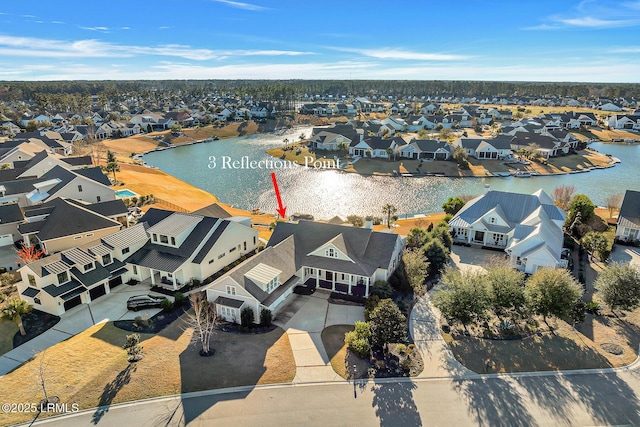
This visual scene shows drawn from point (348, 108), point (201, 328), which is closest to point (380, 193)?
point (201, 328)

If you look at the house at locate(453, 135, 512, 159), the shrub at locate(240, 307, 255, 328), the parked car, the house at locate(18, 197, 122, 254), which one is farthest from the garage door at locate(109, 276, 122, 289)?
the house at locate(453, 135, 512, 159)

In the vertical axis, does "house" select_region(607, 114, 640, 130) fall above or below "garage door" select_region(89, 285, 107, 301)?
above

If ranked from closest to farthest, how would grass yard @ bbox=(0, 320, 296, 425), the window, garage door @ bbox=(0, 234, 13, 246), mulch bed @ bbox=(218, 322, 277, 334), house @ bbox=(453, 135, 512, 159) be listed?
grass yard @ bbox=(0, 320, 296, 425), mulch bed @ bbox=(218, 322, 277, 334), the window, garage door @ bbox=(0, 234, 13, 246), house @ bbox=(453, 135, 512, 159)

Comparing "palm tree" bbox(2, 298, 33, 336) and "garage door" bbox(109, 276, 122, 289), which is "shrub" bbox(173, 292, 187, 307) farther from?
"palm tree" bbox(2, 298, 33, 336)

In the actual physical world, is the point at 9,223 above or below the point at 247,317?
above

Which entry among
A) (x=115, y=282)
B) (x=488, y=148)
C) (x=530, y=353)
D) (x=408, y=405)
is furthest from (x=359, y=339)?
(x=488, y=148)

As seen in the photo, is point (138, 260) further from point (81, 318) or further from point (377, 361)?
point (377, 361)

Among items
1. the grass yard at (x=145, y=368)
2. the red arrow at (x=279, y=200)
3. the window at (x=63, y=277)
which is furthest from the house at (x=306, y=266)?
the red arrow at (x=279, y=200)
